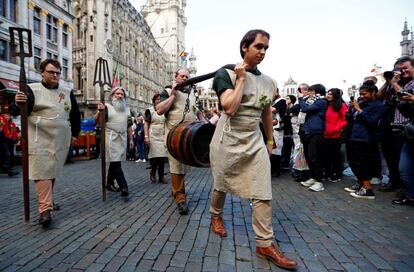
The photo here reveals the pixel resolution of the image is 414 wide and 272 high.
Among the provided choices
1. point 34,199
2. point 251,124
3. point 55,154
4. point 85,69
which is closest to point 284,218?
point 251,124

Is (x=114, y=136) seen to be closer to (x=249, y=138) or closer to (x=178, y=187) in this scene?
(x=178, y=187)

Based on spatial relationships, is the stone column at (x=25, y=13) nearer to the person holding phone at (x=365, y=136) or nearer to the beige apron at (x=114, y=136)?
the beige apron at (x=114, y=136)

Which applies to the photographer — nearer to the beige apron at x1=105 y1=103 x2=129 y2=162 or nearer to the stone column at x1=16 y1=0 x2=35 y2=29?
the beige apron at x1=105 y1=103 x2=129 y2=162

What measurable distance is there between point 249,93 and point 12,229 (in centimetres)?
317

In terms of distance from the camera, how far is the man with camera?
16.1 feet

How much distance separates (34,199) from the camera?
4887 mm

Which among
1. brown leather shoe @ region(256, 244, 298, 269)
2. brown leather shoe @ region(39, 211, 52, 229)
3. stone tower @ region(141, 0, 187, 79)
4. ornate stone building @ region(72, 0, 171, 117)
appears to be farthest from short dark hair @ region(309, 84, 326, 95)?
stone tower @ region(141, 0, 187, 79)

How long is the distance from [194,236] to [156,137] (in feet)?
13.0

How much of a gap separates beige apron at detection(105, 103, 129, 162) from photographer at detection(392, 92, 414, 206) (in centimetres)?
463

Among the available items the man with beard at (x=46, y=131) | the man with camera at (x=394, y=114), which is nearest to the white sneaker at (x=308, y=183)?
the man with camera at (x=394, y=114)

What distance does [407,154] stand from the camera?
455cm

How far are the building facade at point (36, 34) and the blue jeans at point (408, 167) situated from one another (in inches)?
765

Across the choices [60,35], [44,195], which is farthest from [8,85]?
[44,195]

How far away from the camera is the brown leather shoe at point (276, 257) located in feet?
7.89
